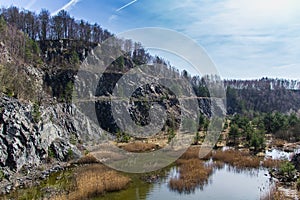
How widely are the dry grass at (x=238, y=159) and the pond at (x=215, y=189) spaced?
2.67 m

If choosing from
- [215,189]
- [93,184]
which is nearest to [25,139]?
[93,184]

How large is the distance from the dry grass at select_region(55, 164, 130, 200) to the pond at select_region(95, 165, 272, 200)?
43 cm

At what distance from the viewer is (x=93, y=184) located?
49.7ft

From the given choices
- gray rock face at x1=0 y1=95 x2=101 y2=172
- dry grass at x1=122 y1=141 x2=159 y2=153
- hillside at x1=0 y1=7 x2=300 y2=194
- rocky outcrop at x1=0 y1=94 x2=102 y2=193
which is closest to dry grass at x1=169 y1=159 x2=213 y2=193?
dry grass at x1=122 y1=141 x2=159 y2=153

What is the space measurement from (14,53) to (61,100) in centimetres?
810

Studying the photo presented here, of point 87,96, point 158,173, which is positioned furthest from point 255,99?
point 158,173

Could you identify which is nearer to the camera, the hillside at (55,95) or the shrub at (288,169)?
the shrub at (288,169)

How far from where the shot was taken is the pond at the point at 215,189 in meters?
14.6

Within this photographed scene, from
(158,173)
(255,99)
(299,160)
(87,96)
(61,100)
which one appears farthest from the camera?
(255,99)

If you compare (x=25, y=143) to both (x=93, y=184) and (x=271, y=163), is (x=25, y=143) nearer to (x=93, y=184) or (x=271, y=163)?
(x=93, y=184)

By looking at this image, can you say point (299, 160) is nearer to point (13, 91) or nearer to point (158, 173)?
point (158, 173)

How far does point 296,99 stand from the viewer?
9006 cm

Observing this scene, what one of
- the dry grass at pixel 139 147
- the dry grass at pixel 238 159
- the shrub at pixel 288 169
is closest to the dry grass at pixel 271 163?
the dry grass at pixel 238 159

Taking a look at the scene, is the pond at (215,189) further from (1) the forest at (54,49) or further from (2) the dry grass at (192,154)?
(1) the forest at (54,49)
